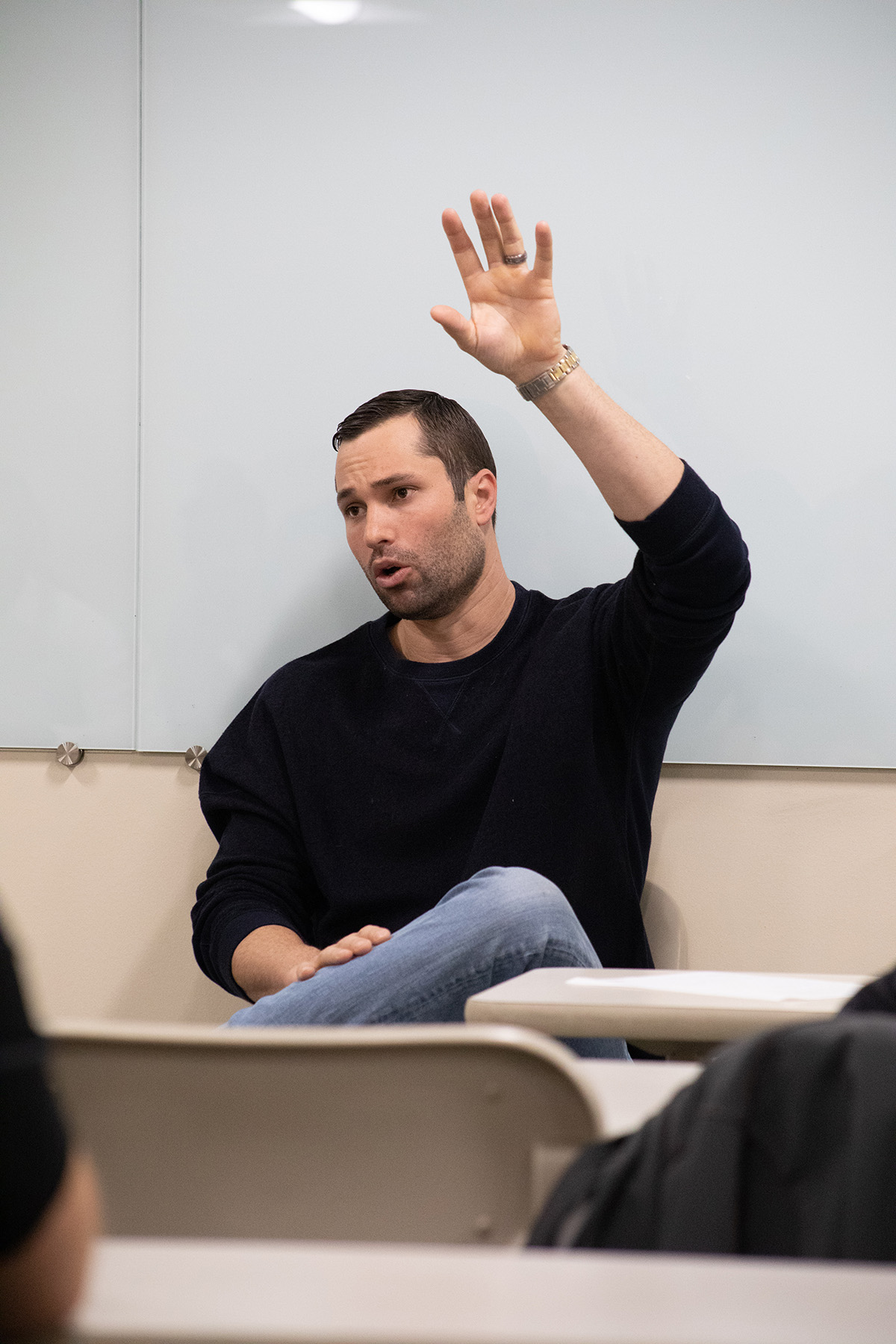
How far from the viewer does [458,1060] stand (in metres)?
0.51

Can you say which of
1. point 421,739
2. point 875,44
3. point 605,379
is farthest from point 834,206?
point 421,739

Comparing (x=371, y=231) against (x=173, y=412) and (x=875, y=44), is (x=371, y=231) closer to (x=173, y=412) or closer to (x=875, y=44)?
(x=173, y=412)

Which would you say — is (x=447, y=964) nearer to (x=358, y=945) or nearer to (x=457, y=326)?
(x=358, y=945)

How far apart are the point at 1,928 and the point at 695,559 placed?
4.28ft

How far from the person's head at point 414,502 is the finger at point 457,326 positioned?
283 millimetres

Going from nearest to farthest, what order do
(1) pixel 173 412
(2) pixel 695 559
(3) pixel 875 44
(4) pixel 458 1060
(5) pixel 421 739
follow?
1. (4) pixel 458 1060
2. (2) pixel 695 559
3. (5) pixel 421 739
4. (3) pixel 875 44
5. (1) pixel 173 412

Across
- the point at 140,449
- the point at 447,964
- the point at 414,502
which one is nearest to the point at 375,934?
the point at 447,964

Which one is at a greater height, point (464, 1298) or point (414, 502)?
point (414, 502)

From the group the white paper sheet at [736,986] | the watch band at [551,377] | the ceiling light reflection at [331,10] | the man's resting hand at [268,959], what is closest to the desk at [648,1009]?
the white paper sheet at [736,986]

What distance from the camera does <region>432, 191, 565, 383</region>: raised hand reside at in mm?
1599

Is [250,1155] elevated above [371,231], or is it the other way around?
[371,231]

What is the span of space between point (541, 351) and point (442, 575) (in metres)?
0.43

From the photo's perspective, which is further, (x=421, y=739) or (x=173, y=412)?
(x=173, y=412)

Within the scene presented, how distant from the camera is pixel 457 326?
1.59 meters
